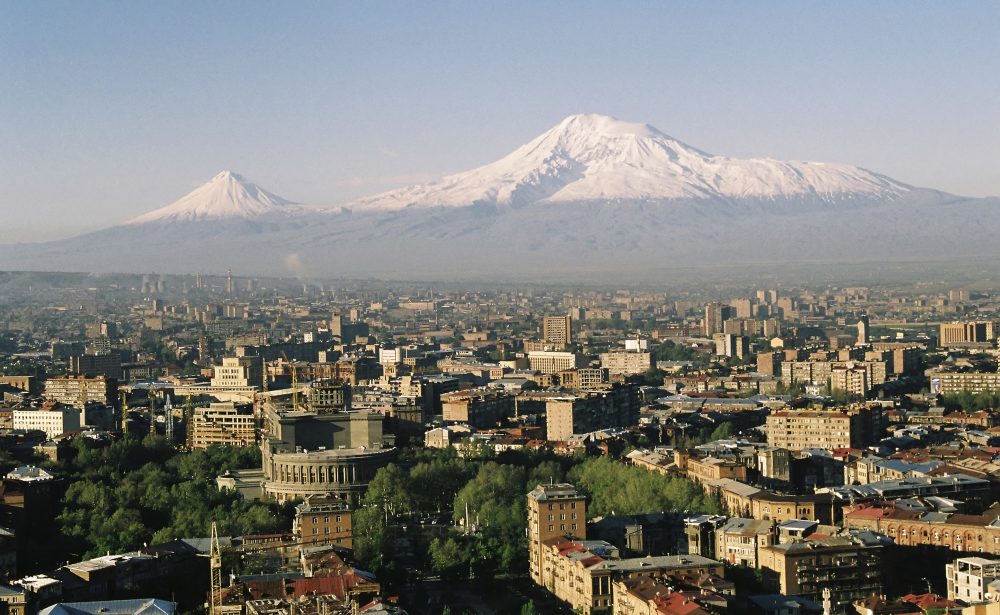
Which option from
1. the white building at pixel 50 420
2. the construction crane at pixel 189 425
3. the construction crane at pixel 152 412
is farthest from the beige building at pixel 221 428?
the white building at pixel 50 420

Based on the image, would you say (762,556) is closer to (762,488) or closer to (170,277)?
(762,488)

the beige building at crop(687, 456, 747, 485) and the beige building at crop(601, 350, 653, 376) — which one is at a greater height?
the beige building at crop(687, 456, 747, 485)

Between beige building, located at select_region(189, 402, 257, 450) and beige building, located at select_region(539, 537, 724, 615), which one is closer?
beige building, located at select_region(539, 537, 724, 615)

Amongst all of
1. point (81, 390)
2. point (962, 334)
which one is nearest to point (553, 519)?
point (81, 390)

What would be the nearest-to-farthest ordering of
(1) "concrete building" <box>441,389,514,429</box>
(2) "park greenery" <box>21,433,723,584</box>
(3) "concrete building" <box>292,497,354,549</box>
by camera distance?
(3) "concrete building" <box>292,497,354,549</box> → (2) "park greenery" <box>21,433,723,584</box> → (1) "concrete building" <box>441,389,514,429</box>

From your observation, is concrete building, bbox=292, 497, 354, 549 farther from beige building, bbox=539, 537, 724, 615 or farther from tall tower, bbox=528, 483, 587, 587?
beige building, bbox=539, 537, 724, 615

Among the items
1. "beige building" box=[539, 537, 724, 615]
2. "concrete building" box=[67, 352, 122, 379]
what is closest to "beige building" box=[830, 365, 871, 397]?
"concrete building" box=[67, 352, 122, 379]

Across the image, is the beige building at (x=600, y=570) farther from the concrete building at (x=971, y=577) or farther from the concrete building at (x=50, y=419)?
the concrete building at (x=50, y=419)
